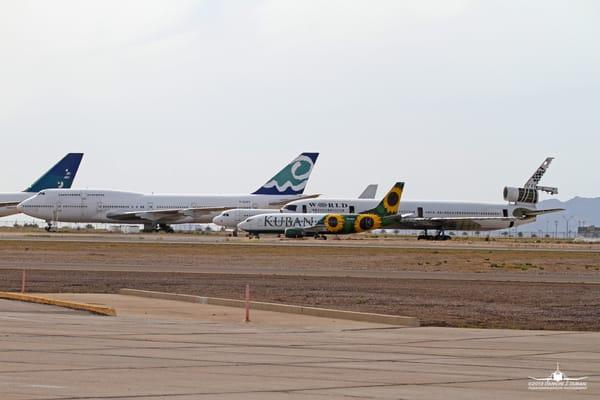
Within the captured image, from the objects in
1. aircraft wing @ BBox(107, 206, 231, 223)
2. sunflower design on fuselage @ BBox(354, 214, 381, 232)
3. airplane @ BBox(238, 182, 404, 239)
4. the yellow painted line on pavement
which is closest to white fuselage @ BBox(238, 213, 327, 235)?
airplane @ BBox(238, 182, 404, 239)

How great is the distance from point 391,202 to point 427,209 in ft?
33.4

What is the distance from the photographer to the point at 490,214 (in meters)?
120

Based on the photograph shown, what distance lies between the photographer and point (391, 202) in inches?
4237

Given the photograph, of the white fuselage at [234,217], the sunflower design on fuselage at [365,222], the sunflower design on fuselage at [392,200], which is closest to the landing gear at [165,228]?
the white fuselage at [234,217]

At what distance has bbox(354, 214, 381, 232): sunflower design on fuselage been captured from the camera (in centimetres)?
10531

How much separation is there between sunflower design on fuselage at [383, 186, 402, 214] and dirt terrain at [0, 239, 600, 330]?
3189 cm

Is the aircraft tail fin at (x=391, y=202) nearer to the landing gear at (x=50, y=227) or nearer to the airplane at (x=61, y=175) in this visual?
the landing gear at (x=50, y=227)

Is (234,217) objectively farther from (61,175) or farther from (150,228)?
(61,175)

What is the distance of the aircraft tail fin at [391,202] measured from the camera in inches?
4230

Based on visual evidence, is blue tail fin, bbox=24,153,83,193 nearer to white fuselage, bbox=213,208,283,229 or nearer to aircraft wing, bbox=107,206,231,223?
aircraft wing, bbox=107,206,231,223

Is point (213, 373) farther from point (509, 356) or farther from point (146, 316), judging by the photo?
point (146, 316)

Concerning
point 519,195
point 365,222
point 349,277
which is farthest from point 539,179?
point 349,277

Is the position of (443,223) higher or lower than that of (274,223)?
higher

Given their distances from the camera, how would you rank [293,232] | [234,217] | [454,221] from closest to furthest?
[293,232] → [234,217] → [454,221]
